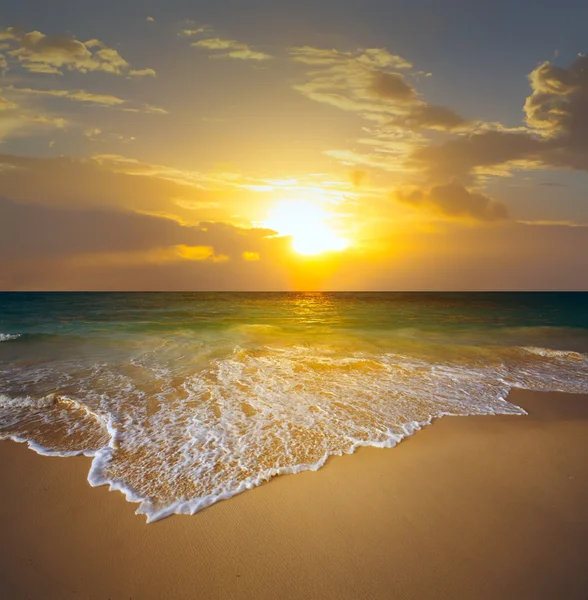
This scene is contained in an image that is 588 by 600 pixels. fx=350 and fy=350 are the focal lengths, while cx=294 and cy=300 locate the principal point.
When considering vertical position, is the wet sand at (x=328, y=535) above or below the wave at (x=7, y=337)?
above

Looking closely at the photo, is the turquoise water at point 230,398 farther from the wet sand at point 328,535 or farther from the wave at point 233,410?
the wet sand at point 328,535

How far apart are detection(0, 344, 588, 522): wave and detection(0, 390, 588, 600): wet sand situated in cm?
40

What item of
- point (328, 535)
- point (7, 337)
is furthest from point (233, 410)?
point (7, 337)

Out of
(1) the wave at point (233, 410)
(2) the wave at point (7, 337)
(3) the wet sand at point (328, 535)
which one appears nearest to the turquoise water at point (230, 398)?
(1) the wave at point (233, 410)

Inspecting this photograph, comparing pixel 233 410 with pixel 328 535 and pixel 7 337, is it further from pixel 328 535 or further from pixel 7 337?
pixel 7 337

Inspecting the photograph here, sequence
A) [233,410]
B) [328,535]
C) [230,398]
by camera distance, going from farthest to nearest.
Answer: [230,398] < [233,410] < [328,535]

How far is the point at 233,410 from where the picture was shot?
23.7ft

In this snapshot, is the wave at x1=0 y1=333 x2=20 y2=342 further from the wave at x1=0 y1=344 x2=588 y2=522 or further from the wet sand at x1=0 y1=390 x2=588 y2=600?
the wet sand at x1=0 y1=390 x2=588 y2=600

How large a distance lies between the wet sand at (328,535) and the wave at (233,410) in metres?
0.40

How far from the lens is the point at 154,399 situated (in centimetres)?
799

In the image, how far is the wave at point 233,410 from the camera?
16.1 feet

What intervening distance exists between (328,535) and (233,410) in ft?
12.6

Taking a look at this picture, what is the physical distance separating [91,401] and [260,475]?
203 inches

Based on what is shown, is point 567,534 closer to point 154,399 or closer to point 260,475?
point 260,475
